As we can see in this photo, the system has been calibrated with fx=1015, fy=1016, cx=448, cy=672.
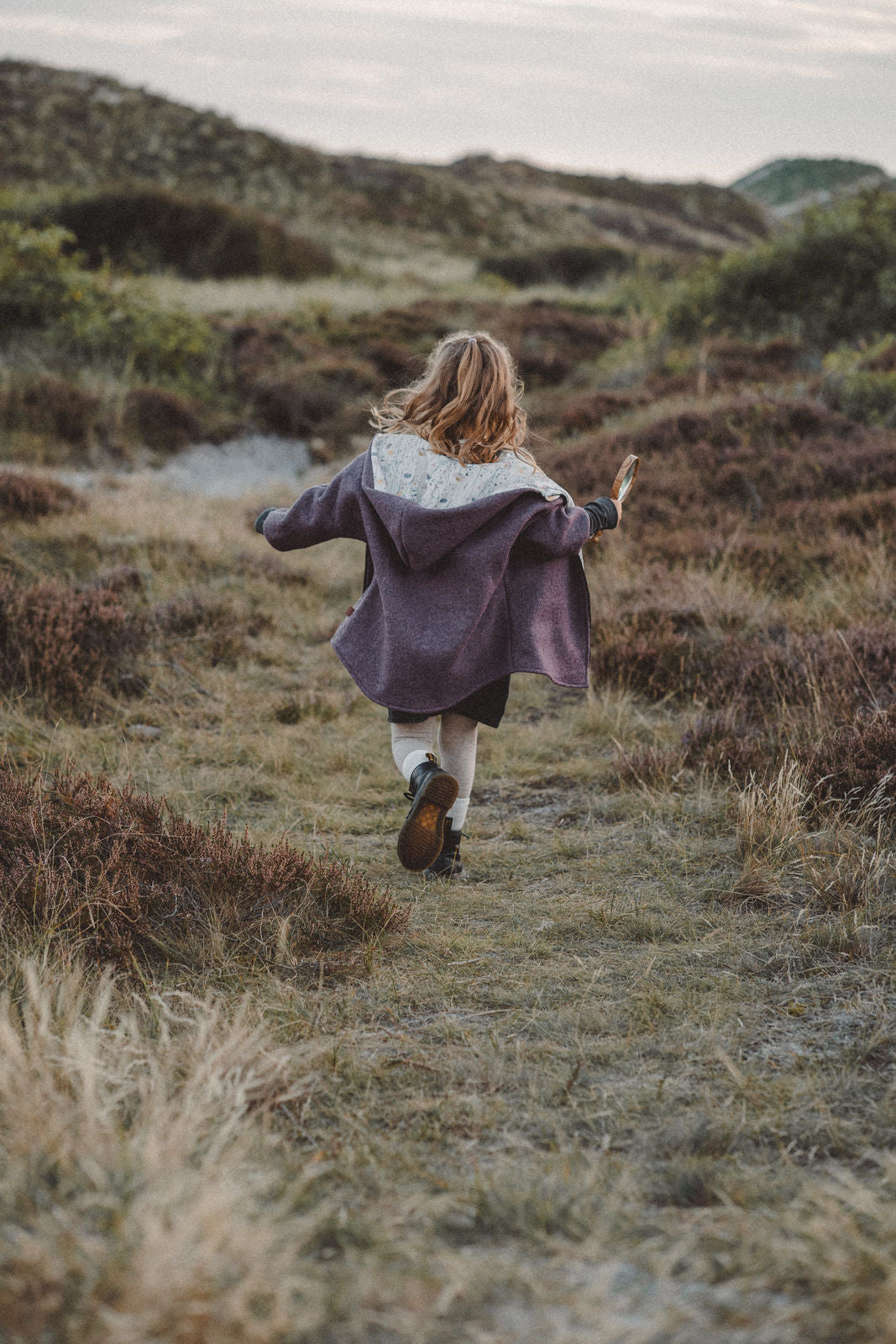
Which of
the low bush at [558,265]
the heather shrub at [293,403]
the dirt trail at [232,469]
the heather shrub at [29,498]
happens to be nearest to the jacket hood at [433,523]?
the heather shrub at [29,498]

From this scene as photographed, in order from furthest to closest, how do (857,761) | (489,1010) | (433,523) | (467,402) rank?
(857,761)
(467,402)
(433,523)
(489,1010)

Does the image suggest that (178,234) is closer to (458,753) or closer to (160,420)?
(160,420)

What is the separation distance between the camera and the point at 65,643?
5324 millimetres

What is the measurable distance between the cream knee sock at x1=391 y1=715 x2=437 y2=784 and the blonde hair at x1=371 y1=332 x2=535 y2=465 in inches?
38.3

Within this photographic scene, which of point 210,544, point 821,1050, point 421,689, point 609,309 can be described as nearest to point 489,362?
point 421,689

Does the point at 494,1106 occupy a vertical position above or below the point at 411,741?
below

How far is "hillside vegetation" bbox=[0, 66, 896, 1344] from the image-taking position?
5.14 feet

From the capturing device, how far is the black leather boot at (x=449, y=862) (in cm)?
375

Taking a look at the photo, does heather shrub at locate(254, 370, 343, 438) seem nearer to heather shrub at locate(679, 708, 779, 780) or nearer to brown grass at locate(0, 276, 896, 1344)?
brown grass at locate(0, 276, 896, 1344)

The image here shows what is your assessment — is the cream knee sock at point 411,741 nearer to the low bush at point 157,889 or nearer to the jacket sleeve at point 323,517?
the low bush at point 157,889

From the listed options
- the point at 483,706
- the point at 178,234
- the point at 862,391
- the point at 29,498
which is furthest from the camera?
the point at 178,234

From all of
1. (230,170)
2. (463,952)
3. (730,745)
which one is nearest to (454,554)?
(463,952)

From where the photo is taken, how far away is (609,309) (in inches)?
749

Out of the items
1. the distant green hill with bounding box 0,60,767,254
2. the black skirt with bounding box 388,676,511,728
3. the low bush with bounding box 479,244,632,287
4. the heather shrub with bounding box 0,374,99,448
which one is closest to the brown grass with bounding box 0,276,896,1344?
the black skirt with bounding box 388,676,511,728
